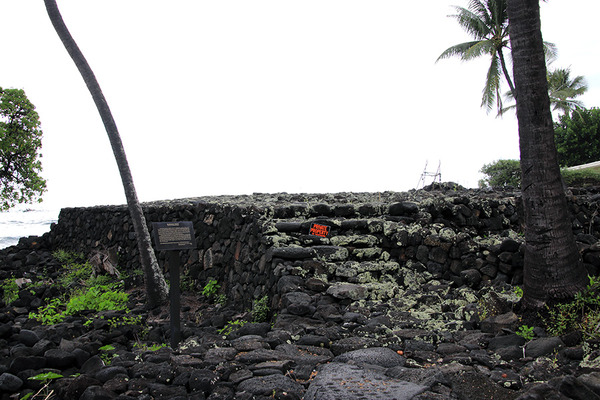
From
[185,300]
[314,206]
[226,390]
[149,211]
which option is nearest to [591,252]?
[314,206]

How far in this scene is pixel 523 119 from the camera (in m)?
4.90

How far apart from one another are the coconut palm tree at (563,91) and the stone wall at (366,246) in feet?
70.5

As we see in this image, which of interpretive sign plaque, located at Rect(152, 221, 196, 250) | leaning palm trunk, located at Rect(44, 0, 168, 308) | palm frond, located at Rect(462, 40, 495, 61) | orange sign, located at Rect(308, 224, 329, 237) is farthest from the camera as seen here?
palm frond, located at Rect(462, 40, 495, 61)

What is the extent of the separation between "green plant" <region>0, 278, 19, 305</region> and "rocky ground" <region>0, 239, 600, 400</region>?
418 centimetres

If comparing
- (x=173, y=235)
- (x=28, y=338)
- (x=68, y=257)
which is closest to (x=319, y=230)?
(x=173, y=235)

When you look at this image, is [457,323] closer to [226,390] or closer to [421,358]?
[421,358]

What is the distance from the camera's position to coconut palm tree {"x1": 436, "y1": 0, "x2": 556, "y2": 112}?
69.7 ft

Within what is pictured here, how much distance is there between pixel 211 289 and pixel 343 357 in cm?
519

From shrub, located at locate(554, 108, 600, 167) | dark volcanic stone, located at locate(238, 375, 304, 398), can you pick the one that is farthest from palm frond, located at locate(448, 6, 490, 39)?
dark volcanic stone, located at locate(238, 375, 304, 398)

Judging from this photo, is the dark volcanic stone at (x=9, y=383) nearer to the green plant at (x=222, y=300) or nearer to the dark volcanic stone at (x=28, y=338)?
the dark volcanic stone at (x=28, y=338)

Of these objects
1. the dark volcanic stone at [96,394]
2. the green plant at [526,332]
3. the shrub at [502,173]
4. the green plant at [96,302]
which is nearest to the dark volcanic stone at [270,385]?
the dark volcanic stone at [96,394]

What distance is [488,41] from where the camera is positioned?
21.1 metres

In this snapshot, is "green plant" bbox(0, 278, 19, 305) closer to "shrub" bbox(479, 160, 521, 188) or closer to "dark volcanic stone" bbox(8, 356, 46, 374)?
"dark volcanic stone" bbox(8, 356, 46, 374)

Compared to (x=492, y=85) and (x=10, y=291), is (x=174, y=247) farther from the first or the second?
(x=492, y=85)
